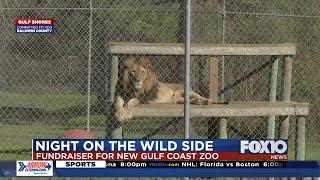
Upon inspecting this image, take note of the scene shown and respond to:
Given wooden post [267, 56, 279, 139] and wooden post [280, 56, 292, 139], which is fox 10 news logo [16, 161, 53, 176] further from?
wooden post [267, 56, 279, 139]

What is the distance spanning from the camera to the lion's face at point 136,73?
489 inches

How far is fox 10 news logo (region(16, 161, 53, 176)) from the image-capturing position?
10219mm

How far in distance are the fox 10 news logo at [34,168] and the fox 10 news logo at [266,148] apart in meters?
2.29

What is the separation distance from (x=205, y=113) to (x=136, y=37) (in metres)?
7.80

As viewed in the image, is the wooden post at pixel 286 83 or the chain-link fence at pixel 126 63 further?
the chain-link fence at pixel 126 63

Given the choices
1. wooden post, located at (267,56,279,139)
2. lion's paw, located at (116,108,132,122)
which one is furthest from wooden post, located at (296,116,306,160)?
lion's paw, located at (116,108,132,122)

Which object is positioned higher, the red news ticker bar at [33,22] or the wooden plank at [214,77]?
the red news ticker bar at [33,22]

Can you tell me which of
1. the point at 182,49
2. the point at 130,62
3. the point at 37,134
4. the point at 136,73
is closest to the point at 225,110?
the point at 182,49

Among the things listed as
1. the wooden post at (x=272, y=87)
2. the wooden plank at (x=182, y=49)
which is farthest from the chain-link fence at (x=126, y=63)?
the wooden post at (x=272, y=87)

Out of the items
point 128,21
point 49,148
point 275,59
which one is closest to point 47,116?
point 128,21

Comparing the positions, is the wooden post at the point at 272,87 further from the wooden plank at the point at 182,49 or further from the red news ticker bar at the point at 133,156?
the red news ticker bar at the point at 133,156

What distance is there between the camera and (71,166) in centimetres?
1049

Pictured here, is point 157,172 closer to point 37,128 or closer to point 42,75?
point 37,128

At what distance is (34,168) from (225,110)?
2.97m
